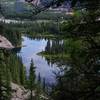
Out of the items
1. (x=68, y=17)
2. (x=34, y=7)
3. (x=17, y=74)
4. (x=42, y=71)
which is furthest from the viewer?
(x=42, y=71)

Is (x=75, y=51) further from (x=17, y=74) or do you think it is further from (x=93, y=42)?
(x=17, y=74)

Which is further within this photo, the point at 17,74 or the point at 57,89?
the point at 17,74

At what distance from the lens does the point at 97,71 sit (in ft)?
22.9

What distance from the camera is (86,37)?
7.06 metres

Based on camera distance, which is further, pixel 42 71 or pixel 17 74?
pixel 42 71

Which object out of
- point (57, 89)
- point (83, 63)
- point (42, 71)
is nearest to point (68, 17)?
point (83, 63)

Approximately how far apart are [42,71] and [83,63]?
117m

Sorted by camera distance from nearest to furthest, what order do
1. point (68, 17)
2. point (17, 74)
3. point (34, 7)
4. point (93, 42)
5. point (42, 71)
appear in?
point (34, 7)
point (93, 42)
point (68, 17)
point (17, 74)
point (42, 71)

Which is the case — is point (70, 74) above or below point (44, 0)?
below

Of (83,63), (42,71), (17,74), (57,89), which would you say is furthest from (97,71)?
(42,71)

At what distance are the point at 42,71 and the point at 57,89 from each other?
116469 mm

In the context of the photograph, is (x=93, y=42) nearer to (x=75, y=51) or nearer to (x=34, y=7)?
(x=75, y=51)

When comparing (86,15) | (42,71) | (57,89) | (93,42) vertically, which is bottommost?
(42,71)

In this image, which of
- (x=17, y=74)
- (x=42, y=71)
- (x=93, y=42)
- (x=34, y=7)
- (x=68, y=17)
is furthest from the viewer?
(x=42, y=71)
